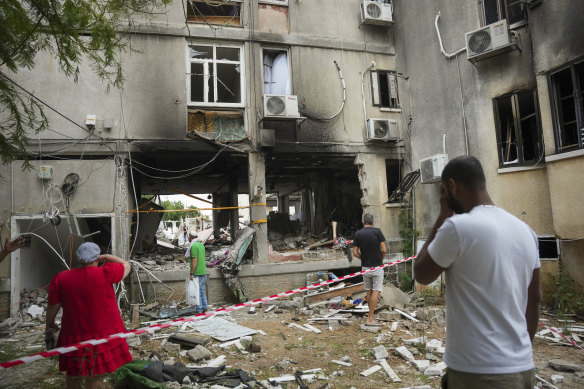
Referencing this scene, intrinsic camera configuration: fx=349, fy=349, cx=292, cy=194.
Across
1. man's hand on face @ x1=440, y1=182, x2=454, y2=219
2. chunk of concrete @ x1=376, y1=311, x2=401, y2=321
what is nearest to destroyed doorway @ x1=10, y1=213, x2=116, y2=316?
chunk of concrete @ x1=376, y1=311, x2=401, y2=321

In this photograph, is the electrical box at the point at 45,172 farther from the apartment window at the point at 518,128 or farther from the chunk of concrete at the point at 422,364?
the apartment window at the point at 518,128

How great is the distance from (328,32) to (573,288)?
9881mm

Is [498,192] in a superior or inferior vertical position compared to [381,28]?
inferior

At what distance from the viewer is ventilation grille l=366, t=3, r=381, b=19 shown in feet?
38.6

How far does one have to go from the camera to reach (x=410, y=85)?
11844mm

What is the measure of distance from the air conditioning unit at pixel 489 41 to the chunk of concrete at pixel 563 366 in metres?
7.16

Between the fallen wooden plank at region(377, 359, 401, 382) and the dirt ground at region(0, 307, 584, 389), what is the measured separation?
6cm

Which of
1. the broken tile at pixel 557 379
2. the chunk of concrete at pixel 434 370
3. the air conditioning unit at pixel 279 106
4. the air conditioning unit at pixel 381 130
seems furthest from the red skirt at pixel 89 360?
the air conditioning unit at pixel 381 130

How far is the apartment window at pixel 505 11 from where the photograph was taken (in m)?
8.68

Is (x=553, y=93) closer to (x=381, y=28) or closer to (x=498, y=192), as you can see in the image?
(x=498, y=192)

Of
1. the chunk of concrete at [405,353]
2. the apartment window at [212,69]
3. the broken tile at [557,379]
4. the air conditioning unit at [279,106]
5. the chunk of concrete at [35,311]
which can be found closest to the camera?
the broken tile at [557,379]

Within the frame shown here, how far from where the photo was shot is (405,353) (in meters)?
5.25

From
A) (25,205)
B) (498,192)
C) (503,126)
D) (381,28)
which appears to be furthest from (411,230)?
(25,205)

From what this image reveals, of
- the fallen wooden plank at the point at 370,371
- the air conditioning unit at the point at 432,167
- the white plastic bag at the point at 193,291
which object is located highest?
the air conditioning unit at the point at 432,167
